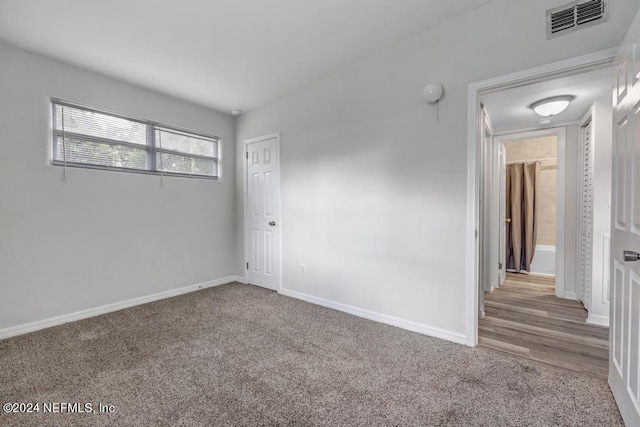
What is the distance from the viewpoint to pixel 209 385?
182cm

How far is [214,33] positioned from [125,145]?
1735 millimetres

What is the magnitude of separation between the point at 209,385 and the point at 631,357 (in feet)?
7.53

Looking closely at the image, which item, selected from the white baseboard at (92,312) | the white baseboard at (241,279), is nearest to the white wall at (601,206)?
the white baseboard at (241,279)

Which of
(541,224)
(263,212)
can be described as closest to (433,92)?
(263,212)

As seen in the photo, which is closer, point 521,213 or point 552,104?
point 552,104

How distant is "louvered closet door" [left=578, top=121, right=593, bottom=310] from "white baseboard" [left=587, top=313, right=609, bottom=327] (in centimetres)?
12

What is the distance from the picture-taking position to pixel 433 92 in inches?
93.8

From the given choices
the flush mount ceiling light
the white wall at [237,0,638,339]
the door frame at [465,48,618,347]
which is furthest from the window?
the flush mount ceiling light

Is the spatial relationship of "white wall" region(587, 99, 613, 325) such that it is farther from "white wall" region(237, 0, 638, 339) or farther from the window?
the window

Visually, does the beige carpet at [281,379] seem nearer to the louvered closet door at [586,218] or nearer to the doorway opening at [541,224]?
the doorway opening at [541,224]

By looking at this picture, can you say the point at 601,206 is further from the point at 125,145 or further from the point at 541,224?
the point at 125,145

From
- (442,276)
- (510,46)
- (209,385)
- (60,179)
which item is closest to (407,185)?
(442,276)

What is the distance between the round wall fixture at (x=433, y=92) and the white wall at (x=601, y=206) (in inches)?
71.9

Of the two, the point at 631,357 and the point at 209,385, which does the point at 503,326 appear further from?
the point at 209,385
